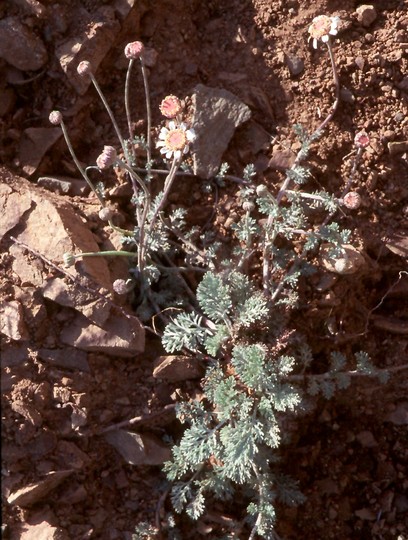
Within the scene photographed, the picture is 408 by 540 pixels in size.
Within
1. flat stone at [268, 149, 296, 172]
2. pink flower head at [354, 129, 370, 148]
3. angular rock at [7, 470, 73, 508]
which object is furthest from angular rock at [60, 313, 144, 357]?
pink flower head at [354, 129, 370, 148]

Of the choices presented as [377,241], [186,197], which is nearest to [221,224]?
[186,197]

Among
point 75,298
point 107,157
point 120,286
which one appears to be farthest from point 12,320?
point 107,157

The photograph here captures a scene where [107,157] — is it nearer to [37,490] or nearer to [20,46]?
[20,46]

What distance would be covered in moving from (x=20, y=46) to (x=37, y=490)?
2345 millimetres

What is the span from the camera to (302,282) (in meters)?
4.28

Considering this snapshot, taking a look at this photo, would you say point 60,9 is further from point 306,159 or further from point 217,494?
point 217,494

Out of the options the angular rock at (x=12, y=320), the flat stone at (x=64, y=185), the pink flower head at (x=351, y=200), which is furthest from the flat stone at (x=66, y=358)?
the pink flower head at (x=351, y=200)

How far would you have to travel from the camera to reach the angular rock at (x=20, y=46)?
14.1 feet

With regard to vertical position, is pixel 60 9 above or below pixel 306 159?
above

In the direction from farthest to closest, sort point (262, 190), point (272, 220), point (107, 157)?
point (272, 220) < point (262, 190) < point (107, 157)

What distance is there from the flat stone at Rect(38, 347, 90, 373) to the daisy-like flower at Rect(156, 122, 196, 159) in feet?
3.63

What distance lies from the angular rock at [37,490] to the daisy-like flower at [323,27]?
8.42 ft

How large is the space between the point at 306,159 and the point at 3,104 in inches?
67.1

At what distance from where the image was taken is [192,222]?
173 inches
